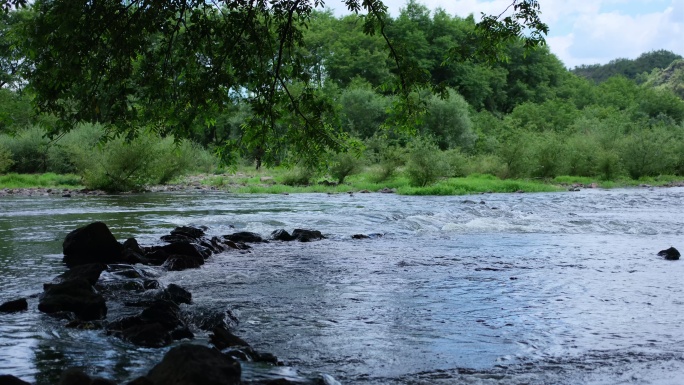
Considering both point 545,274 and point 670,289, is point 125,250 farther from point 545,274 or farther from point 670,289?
point 670,289

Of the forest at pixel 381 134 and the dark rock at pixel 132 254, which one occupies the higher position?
the forest at pixel 381 134

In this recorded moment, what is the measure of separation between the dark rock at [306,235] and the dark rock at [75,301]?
327 inches

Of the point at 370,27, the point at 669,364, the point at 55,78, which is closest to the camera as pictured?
the point at 669,364

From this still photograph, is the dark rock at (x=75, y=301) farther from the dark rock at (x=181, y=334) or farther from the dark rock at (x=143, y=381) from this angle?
the dark rock at (x=143, y=381)

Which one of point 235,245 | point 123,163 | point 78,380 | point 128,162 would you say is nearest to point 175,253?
point 235,245

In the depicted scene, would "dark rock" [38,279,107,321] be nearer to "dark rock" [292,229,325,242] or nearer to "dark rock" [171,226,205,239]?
"dark rock" [171,226,205,239]

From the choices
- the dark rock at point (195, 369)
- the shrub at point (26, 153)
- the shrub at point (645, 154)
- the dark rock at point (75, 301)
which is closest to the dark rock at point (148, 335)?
the dark rock at point (75, 301)

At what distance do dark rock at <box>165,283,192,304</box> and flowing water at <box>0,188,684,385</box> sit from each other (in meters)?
0.30

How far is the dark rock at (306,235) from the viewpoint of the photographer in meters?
16.3

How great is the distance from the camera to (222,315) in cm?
782

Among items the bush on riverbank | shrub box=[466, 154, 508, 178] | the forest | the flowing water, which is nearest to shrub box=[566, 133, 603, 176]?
the forest

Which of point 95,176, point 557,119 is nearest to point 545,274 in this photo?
point 95,176

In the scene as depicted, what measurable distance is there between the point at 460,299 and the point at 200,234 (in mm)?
8750

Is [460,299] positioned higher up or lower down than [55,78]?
lower down
